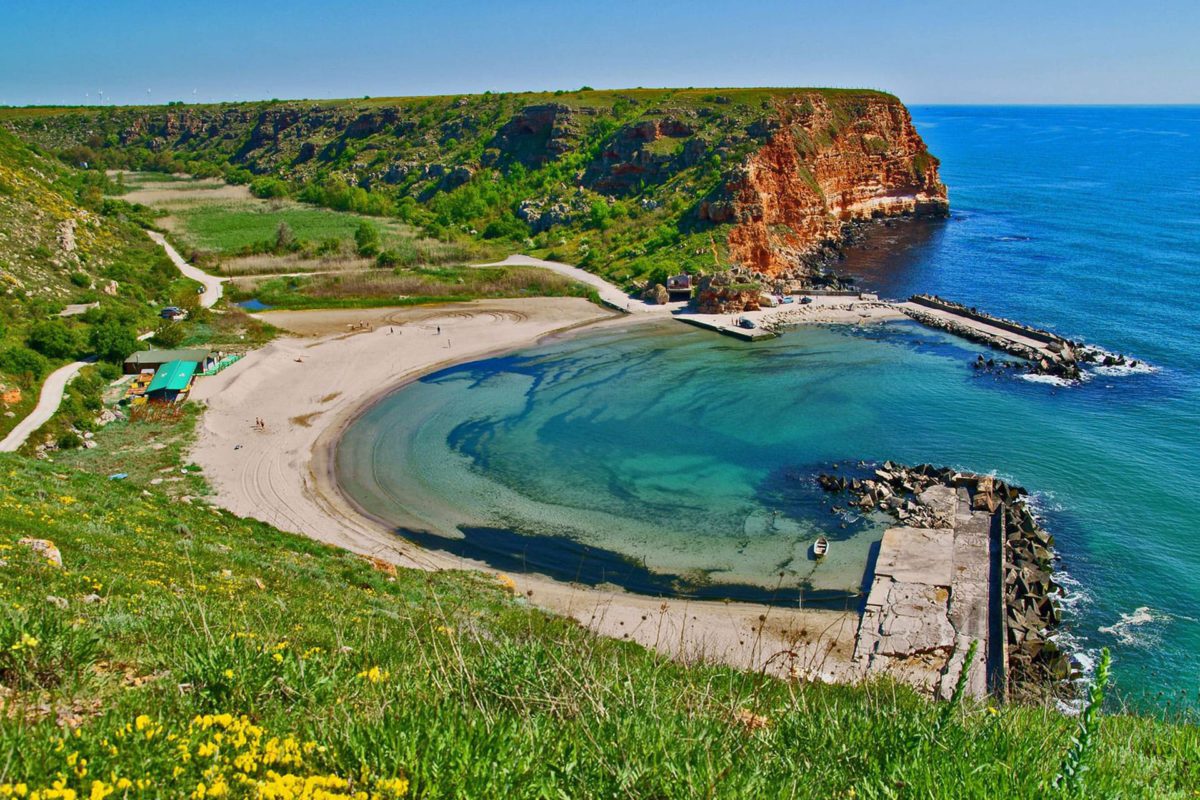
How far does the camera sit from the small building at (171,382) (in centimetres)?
3750

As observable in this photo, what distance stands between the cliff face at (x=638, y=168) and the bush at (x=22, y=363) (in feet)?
134

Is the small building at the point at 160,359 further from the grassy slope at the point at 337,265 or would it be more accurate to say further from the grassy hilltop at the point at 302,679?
the grassy slope at the point at 337,265

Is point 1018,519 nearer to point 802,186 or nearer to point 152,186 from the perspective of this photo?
point 802,186

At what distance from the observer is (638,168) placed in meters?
80.1

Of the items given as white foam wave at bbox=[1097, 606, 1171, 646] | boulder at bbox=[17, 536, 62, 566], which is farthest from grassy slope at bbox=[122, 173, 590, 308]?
boulder at bbox=[17, 536, 62, 566]

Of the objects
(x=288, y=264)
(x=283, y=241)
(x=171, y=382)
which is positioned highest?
(x=283, y=241)

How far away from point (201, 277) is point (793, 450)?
5320 cm

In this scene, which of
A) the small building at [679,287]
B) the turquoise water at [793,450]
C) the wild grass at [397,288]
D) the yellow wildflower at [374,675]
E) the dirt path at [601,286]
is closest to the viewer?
the yellow wildflower at [374,675]

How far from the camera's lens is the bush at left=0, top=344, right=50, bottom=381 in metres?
35.4

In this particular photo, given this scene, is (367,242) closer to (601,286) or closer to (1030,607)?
(601,286)

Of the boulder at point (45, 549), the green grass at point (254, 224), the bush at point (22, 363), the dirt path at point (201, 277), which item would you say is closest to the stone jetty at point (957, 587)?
the boulder at point (45, 549)

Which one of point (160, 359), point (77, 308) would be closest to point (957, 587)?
point (160, 359)

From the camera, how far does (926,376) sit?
1650 inches

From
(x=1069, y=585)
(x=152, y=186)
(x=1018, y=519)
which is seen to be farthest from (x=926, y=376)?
(x=152, y=186)
